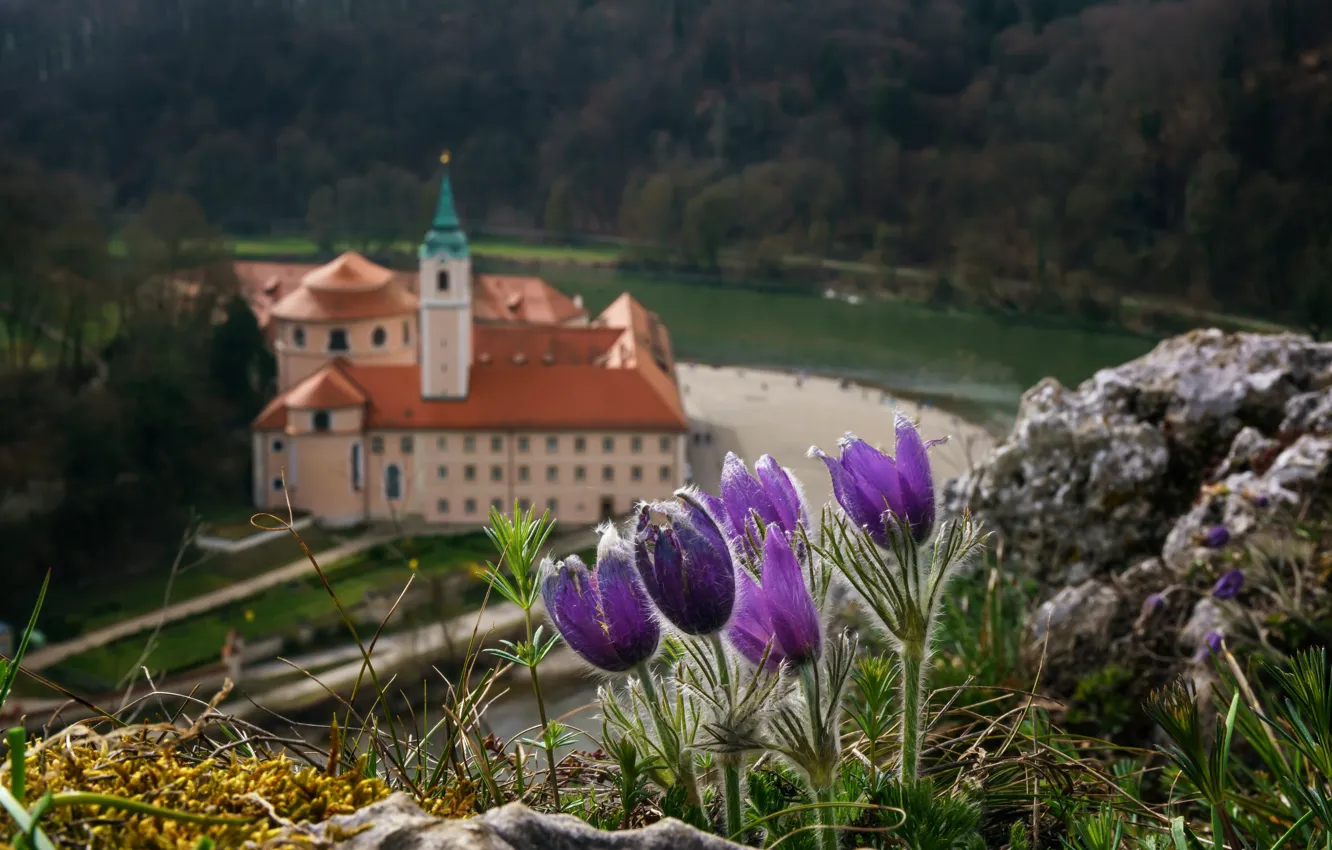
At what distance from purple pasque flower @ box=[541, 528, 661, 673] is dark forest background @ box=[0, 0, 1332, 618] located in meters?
10.8

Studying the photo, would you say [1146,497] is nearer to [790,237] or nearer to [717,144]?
[790,237]

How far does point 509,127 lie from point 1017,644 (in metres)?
16.6

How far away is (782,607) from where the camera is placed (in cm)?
41

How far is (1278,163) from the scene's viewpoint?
11555 mm

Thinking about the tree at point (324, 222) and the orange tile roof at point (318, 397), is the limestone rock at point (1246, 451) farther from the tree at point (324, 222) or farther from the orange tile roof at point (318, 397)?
the tree at point (324, 222)

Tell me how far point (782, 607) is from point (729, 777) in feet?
0.21

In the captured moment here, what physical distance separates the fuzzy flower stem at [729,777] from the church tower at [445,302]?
13643 millimetres

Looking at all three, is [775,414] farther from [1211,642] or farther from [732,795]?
[732,795]

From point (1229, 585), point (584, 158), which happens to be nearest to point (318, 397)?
point (584, 158)

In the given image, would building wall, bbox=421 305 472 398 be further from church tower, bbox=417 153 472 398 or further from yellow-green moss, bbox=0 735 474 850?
yellow-green moss, bbox=0 735 474 850

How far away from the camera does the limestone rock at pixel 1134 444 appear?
5.82 feet

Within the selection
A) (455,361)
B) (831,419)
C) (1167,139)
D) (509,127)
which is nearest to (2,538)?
(455,361)

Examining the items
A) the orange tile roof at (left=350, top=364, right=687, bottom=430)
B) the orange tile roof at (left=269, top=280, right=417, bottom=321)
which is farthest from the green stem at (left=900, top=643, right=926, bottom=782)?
the orange tile roof at (left=269, top=280, right=417, bottom=321)

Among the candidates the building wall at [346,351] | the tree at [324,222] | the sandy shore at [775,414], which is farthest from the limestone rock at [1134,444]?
the tree at [324,222]
